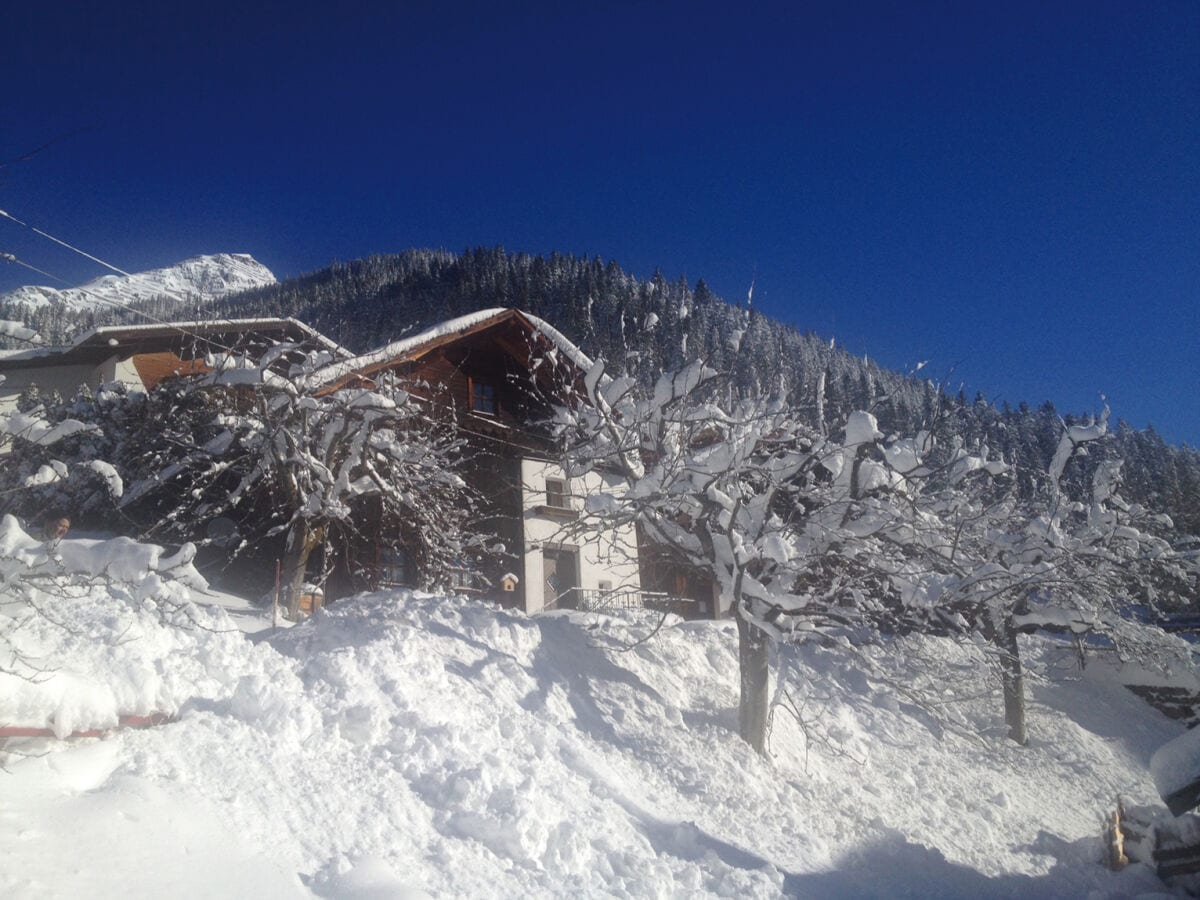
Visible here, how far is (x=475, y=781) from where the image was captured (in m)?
8.24

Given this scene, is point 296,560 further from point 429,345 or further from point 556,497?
point 556,497

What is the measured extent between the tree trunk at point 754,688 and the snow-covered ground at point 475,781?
31 cm

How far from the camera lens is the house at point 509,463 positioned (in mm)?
18594

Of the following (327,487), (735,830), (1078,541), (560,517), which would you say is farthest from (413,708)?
(1078,541)

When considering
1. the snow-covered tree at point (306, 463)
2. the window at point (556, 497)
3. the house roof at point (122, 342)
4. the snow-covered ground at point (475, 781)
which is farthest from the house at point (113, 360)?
the snow-covered ground at point (475, 781)

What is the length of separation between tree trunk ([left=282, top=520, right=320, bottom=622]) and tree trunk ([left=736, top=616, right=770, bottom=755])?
7.48 metres

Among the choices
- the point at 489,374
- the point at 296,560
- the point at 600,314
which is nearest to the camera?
the point at 296,560

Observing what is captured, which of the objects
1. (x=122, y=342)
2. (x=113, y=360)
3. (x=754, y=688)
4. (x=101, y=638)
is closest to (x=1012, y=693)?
(x=754, y=688)

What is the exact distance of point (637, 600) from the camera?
68.9ft

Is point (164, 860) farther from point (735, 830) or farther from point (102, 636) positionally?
point (735, 830)

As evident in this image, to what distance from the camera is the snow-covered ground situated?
6.38 meters

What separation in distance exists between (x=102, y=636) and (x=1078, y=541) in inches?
708

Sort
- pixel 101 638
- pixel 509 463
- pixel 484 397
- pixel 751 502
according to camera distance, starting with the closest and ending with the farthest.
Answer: pixel 101 638 < pixel 751 502 < pixel 509 463 < pixel 484 397

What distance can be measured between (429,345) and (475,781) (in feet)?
40.7
